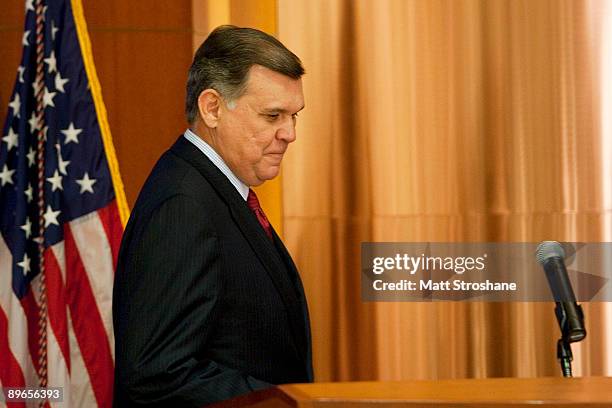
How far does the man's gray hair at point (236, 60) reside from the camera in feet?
6.15

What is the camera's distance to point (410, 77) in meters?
3.48

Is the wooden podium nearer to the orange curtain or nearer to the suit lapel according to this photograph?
the suit lapel

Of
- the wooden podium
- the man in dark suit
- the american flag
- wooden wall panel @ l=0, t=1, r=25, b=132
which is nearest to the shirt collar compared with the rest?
the man in dark suit

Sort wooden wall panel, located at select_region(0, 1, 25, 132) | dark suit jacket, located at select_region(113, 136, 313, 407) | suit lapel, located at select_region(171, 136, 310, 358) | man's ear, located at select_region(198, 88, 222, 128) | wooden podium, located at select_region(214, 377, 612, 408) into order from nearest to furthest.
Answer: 1. wooden podium, located at select_region(214, 377, 612, 408)
2. dark suit jacket, located at select_region(113, 136, 313, 407)
3. suit lapel, located at select_region(171, 136, 310, 358)
4. man's ear, located at select_region(198, 88, 222, 128)
5. wooden wall panel, located at select_region(0, 1, 25, 132)

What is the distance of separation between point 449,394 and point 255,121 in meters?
1.12

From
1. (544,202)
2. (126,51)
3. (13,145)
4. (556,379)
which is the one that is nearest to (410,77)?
(544,202)

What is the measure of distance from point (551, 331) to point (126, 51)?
6.33 feet

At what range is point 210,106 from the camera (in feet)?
6.22

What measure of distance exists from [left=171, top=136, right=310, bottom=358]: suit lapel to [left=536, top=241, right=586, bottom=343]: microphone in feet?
1.72

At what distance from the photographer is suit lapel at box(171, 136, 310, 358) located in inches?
70.2

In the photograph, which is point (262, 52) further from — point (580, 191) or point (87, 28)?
point (580, 191)

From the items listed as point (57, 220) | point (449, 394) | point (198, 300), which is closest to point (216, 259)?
point (198, 300)

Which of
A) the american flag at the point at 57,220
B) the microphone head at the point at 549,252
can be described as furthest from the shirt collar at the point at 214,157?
the american flag at the point at 57,220

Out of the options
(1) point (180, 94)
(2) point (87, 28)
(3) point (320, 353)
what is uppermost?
(2) point (87, 28)
